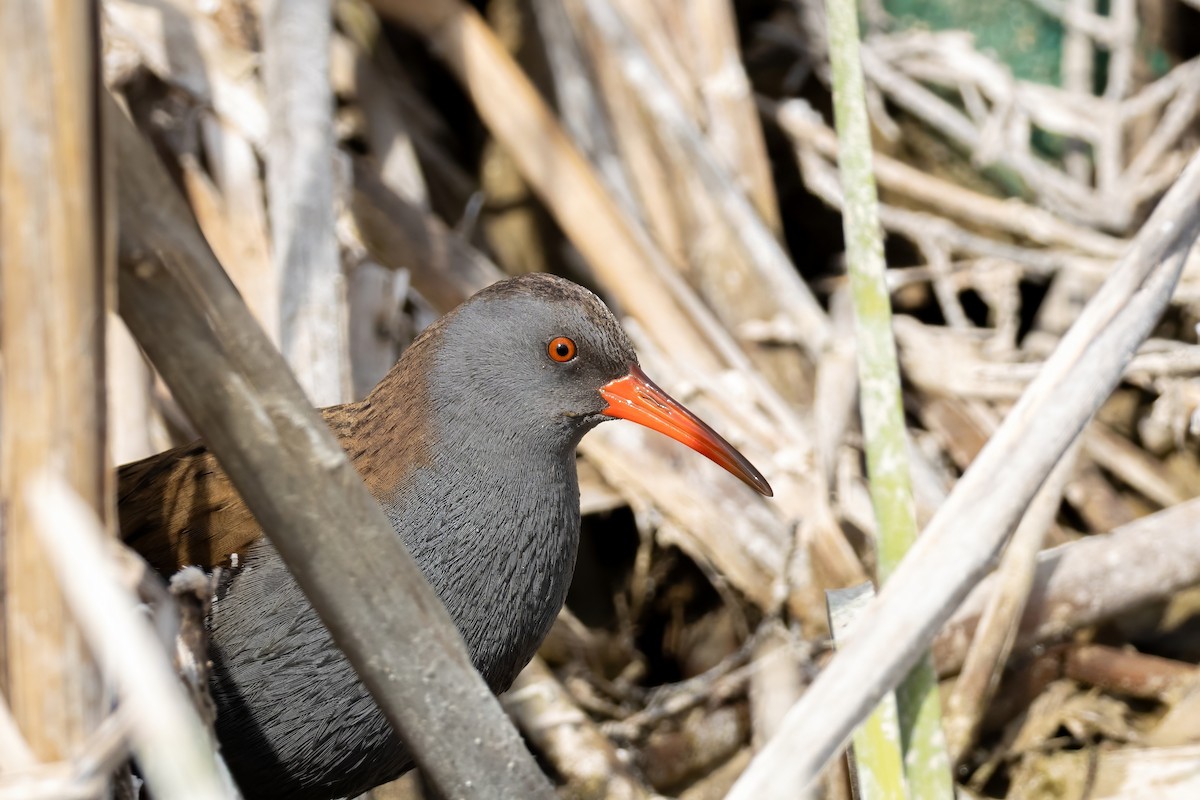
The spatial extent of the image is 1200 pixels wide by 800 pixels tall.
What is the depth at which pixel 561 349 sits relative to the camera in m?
1.84

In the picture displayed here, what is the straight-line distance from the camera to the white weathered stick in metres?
1.14

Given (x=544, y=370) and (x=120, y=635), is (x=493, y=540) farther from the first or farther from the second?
(x=120, y=635)

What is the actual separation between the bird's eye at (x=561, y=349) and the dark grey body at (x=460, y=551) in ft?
0.03

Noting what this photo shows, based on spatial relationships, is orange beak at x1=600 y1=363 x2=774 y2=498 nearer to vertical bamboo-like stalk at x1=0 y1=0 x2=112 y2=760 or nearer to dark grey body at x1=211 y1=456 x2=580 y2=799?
dark grey body at x1=211 y1=456 x2=580 y2=799

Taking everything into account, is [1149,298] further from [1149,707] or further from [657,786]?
[657,786]

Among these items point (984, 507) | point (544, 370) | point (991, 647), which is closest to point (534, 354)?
point (544, 370)

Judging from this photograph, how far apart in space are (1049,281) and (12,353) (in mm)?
3020

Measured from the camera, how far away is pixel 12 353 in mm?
907

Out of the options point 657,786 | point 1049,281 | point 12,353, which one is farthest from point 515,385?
point 1049,281

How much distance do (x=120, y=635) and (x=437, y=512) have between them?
85cm

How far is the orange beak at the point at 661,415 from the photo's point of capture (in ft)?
6.15

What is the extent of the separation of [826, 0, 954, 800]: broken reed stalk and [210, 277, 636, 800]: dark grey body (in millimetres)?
428

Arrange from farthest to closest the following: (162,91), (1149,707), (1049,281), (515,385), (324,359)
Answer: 1. (1049,281)
2. (162,91)
3. (1149,707)
4. (324,359)
5. (515,385)

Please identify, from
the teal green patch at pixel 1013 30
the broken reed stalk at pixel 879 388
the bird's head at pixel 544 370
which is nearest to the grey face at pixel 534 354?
the bird's head at pixel 544 370
